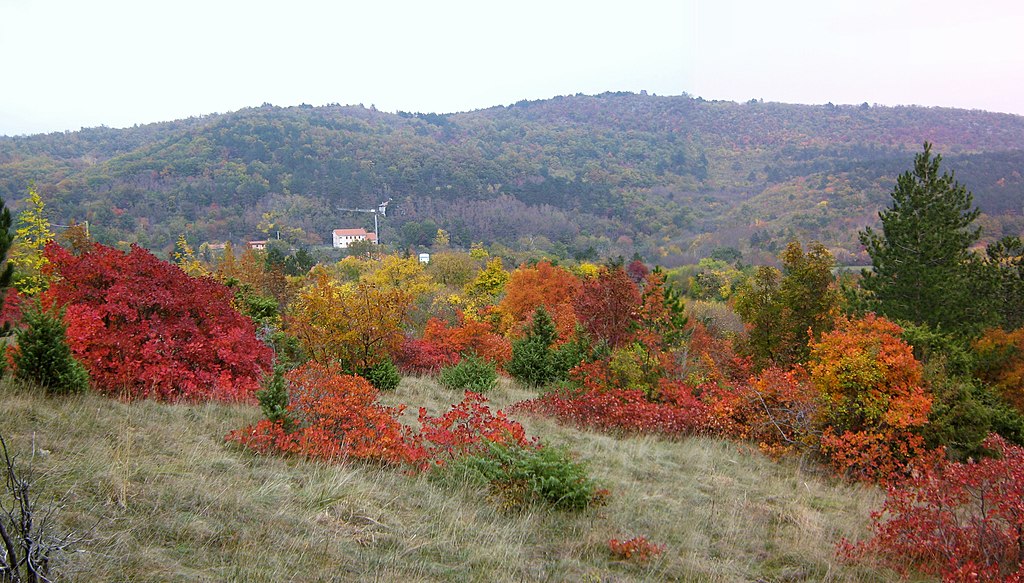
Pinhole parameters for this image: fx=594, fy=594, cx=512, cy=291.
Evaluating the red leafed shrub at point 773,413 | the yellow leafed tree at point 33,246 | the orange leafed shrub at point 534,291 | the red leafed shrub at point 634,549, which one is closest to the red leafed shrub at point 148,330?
the red leafed shrub at point 634,549

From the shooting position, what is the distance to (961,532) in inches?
189

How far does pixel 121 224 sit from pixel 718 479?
249 feet

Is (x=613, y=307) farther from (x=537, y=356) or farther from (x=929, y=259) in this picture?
(x=929, y=259)

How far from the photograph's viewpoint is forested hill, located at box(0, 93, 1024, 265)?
2972 inches

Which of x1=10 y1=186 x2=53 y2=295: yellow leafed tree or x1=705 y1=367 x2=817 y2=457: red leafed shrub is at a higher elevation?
x1=10 y1=186 x2=53 y2=295: yellow leafed tree

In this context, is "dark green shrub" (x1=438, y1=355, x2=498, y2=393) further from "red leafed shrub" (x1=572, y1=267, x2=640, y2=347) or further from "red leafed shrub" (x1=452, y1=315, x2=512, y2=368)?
"red leafed shrub" (x1=452, y1=315, x2=512, y2=368)

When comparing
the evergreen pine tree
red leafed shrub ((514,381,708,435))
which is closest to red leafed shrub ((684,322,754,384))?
red leafed shrub ((514,381,708,435))

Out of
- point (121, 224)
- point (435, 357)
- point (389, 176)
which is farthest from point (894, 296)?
point (389, 176)

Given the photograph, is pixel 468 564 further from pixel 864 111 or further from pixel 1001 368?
pixel 864 111

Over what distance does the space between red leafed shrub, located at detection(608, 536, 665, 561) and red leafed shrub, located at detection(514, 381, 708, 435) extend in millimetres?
5541

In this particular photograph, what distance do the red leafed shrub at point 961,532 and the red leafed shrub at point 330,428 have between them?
447 centimetres

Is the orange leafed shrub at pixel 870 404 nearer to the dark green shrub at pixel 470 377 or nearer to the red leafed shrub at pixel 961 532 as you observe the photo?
the red leafed shrub at pixel 961 532

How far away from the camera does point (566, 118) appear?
6560 inches

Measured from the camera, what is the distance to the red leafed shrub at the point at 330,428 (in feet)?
20.4
